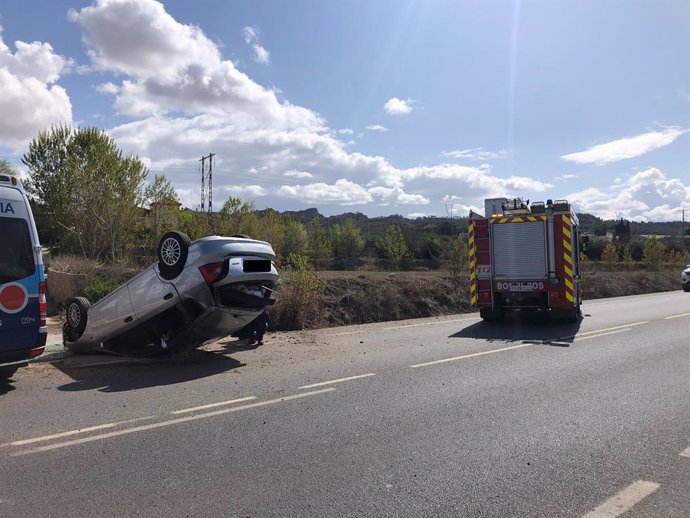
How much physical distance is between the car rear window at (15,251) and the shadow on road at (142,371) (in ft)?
5.23

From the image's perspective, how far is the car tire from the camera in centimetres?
771

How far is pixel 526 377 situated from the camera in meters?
7.54

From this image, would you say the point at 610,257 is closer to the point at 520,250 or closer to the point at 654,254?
the point at 654,254

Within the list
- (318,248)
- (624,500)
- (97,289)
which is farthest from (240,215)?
(624,500)

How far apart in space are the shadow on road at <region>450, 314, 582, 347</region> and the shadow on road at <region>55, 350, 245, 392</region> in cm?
552

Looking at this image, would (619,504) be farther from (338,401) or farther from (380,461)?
(338,401)

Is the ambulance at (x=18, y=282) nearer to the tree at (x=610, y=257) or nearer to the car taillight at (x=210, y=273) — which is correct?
the car taillight at (x=210, y=273)

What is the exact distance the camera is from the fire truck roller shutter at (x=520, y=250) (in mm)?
13234

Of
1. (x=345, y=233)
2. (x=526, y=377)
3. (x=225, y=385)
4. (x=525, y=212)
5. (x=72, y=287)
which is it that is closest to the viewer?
(x=225, y=385)

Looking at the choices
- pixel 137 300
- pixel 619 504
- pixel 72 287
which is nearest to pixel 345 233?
pixel 72 287

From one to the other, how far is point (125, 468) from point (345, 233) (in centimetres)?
6480

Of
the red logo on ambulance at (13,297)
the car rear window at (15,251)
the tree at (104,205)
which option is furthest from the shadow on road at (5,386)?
the tree at (104,205)

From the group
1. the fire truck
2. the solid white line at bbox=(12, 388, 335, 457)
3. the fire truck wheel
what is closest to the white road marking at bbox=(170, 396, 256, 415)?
the solid white line at bbox=(12, 388, 335, 457)

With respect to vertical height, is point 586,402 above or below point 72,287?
below
